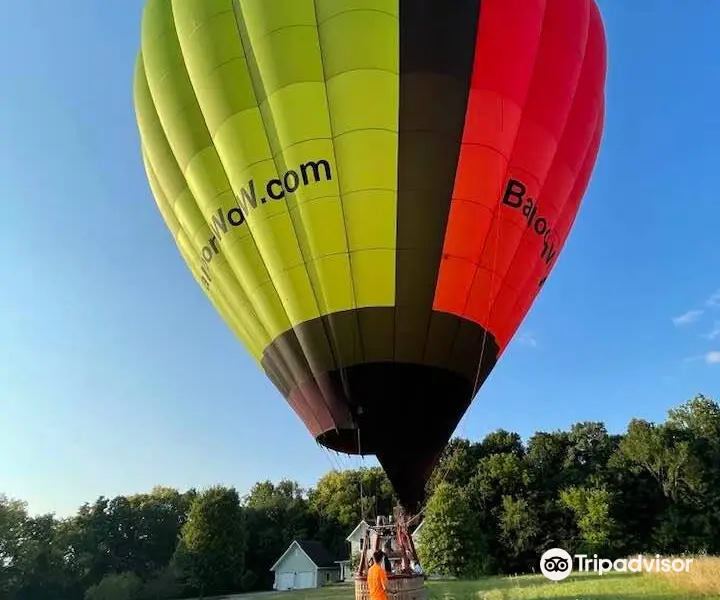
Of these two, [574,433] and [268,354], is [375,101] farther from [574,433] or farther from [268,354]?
[574,433]

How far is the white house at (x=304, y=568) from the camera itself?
4238cm

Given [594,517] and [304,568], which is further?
[304,568]

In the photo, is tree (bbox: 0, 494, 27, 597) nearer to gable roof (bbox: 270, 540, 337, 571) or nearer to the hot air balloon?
gable roof (bbox: 270, 540, 337, 571)

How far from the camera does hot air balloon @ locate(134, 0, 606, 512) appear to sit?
6629 mm

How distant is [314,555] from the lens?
143ft

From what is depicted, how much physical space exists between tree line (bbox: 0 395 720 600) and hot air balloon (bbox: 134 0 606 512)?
80.1 ft

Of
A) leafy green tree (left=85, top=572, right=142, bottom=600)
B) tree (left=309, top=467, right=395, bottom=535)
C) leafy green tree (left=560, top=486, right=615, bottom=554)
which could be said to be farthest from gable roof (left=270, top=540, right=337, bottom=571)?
leafy green tree (left=560, top=486, right=615, bottom=554)

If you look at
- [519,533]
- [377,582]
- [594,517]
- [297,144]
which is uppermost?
[297,144]

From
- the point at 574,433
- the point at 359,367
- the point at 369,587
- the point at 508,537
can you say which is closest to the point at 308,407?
the point at 359,367

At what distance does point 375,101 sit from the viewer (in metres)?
6.61

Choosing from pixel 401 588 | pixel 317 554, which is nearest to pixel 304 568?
pixel 317 554

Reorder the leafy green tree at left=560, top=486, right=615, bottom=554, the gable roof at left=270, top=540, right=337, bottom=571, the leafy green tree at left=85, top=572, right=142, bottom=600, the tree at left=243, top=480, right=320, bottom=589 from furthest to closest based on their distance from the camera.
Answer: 1. the tree at left=243, top=480, right=320, bottom=589
2. the gable roof at left=270, top=540, right=337, bottom=571
3. the leafy green tree at left=560, top=486, right=615, bottom=554
4. the leafy green tree at left=85, top=572, right=142, bottom=600

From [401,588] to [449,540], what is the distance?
28.0 m

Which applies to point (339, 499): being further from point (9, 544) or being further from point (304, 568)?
point (9, 544)
